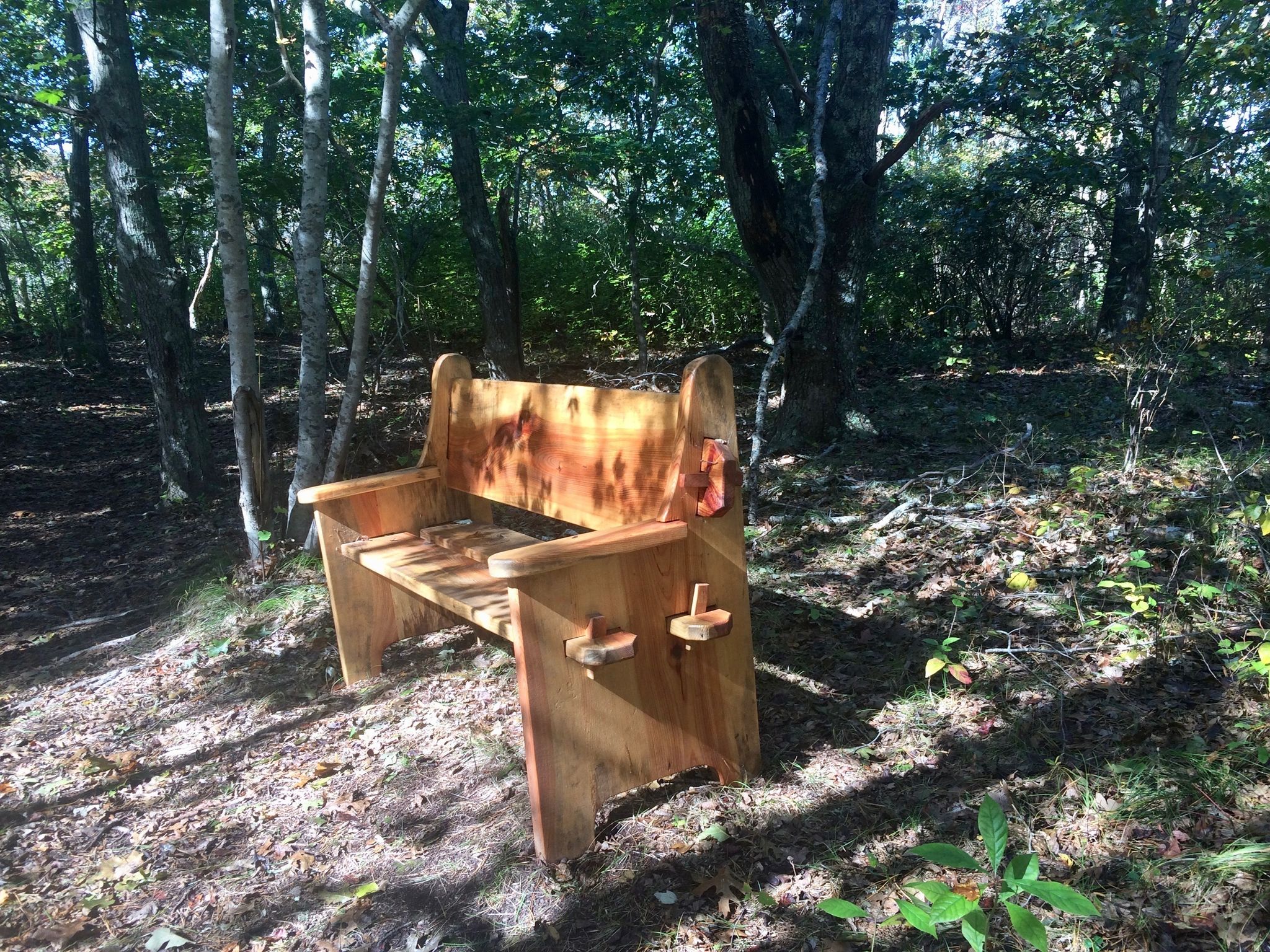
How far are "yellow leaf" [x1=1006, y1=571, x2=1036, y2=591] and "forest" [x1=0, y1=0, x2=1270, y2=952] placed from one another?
0.01 meters

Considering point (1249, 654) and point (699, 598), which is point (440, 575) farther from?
point (1249, 654)

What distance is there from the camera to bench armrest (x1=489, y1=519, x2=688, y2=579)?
2.20 metres

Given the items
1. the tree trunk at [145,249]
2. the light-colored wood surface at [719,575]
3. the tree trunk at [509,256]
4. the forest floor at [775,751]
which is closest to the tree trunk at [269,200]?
the tree trunk at [145,249]

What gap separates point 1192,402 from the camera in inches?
249

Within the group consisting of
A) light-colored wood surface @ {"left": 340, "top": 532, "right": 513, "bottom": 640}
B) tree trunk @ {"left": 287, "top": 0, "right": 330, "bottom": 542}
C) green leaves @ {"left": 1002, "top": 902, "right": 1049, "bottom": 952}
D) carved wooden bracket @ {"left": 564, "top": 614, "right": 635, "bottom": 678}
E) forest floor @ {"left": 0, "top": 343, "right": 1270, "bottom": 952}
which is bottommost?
forest floor @ {"left": 0, "top": 343, "right": 1270, "bottom": 952}

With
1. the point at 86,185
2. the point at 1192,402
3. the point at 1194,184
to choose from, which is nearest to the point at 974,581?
the point at 1192,402

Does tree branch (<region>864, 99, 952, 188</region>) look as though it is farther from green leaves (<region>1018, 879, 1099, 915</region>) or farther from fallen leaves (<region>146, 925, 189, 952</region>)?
fallen leaves (<region>146, 925, 189, 952</region>)

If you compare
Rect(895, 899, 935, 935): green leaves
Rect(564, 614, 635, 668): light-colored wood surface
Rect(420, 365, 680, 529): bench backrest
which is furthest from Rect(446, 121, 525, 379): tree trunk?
Rect(895, 899, 935, 935): green leaves

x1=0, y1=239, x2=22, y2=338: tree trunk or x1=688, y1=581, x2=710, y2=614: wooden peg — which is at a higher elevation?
x1=0, y1=239, x2=22, y2=338: tree trunk

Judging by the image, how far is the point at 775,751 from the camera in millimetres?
2893

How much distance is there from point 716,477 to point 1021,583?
4.56 ft

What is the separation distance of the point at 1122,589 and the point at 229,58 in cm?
478

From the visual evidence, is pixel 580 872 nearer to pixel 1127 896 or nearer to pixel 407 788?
pixel 407 788

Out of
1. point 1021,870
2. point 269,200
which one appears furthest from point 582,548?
point 269,200
